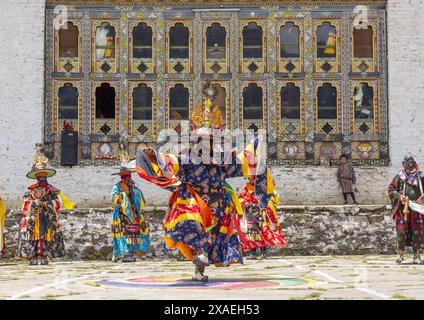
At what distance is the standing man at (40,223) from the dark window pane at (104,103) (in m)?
9.64

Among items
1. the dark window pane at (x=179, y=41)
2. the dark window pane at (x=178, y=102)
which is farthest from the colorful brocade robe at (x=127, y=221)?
the dark window pane at (x=179, y=41)

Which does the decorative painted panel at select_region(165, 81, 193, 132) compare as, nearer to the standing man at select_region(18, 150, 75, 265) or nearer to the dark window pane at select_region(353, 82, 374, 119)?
the dark window pane at select_region(353, 82, 374, 119)

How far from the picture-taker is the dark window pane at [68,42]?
28.1 meters

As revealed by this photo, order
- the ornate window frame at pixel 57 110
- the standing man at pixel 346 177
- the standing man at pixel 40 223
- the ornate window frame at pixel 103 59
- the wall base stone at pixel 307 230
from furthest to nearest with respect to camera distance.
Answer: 1. the ornate window frame at pixel 103 59
2. the ornate window frame at pixel 57 110
3. the standing man at pixel 346 177
4. the wall base stone at pixel 307 230
5. the standing man at pixel 40 223

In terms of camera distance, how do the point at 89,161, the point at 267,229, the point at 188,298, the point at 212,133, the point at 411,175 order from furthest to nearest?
the point at 89,161 < the point at 267,229 < the point at 411,175 < the point at 212,133 < the point at 188,298

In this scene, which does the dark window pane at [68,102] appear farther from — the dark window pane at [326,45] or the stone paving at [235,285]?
the stone paving at [235,285]

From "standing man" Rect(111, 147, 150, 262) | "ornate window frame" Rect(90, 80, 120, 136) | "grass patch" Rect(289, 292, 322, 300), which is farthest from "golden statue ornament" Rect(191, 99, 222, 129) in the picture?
"ornate window frame" Rect(90, 80, 120, 136)

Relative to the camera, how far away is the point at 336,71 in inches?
1110

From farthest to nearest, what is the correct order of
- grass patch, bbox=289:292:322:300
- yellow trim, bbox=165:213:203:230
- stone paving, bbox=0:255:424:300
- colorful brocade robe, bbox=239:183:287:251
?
1. colorful brocade robe, bbox=239:183:287:251
2. yellow trim, bbox=165:213:203:230
3. stone paving, bbox=0:255:424:300
4. grass patch, bbox=289:292:322:300

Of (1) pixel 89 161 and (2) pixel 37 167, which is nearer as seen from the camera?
(2) pixel 37 167

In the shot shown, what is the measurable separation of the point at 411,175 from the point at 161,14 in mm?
13023

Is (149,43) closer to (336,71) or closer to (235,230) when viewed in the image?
(336,71)

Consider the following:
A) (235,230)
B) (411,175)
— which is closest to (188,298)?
(235,230)

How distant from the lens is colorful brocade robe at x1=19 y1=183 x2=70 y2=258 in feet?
60.2
